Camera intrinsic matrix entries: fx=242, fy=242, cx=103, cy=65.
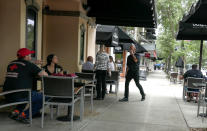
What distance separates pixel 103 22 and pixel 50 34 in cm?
311

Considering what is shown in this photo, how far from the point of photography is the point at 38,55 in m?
6.73

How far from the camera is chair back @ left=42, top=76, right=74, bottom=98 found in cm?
448

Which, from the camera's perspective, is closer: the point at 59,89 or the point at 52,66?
the point at 59,89

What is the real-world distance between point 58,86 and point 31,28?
8.26ft

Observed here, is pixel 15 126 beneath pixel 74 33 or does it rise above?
beneath

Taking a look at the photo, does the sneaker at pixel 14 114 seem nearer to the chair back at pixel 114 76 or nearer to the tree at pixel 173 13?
the chair back at pixel 114 76

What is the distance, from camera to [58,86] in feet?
14.9

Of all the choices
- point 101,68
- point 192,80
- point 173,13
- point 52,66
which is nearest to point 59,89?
point 52,66

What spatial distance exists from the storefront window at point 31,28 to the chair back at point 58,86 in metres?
1.97

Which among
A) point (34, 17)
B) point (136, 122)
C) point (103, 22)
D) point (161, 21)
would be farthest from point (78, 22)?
point (161, 21)

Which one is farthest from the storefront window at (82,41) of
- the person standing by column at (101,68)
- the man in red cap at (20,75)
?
the man in red cap at (20,75)

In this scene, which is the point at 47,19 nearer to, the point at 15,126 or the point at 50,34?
the point at 50,34

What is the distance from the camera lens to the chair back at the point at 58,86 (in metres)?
4.48

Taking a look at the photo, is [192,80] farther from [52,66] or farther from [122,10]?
[52,66]
